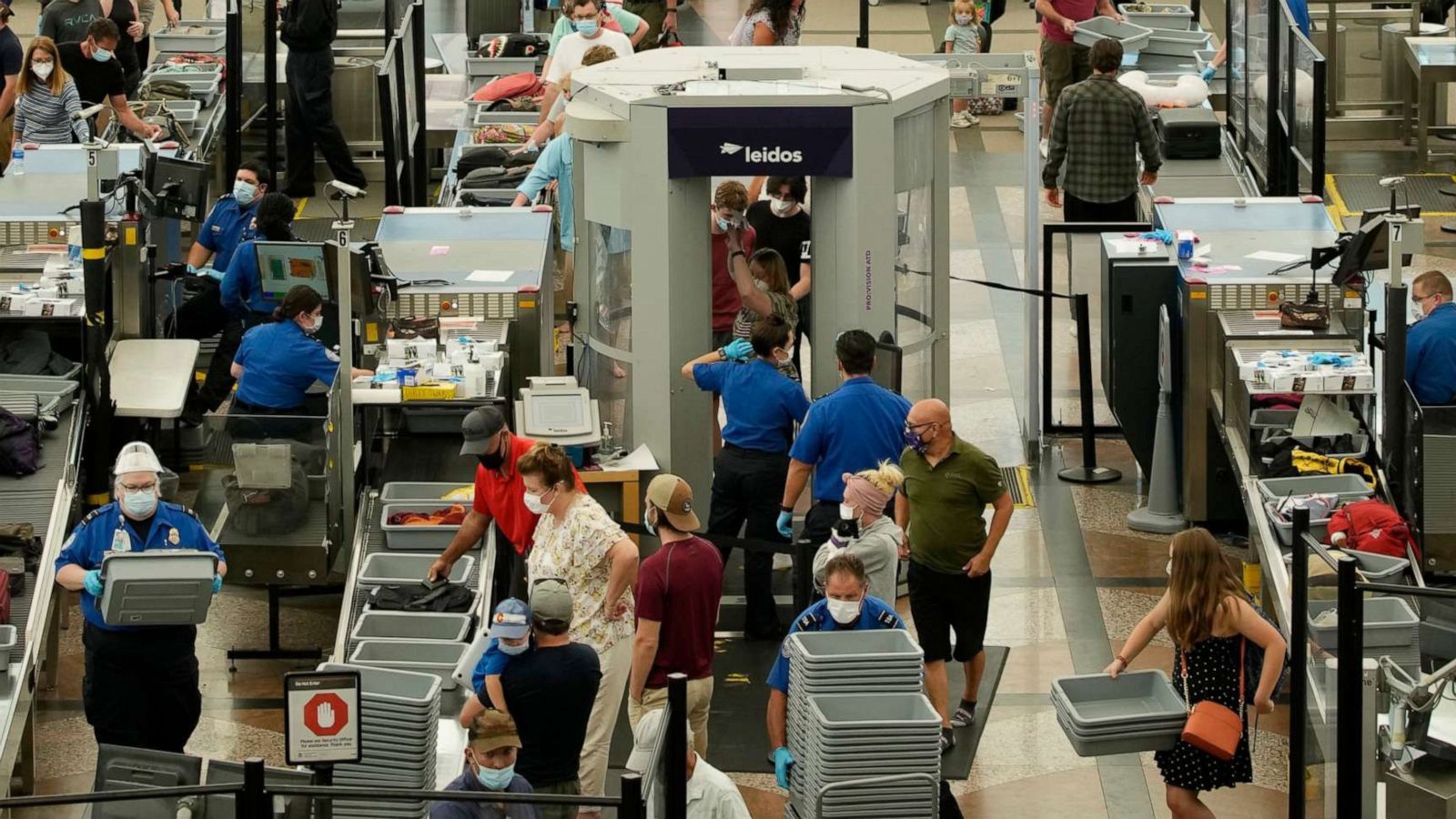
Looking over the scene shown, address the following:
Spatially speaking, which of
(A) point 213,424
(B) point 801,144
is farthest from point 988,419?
(A) point 213,424

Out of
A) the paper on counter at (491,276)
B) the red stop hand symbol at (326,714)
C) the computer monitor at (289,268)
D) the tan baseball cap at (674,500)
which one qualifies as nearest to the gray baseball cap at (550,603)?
the tan baseball cap at (674,500)

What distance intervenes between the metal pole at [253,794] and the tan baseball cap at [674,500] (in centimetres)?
264

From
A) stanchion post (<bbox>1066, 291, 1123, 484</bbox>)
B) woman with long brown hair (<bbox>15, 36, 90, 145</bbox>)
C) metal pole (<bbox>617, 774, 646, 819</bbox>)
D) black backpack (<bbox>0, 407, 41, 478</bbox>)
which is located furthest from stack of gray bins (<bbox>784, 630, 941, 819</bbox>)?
woman with long brown hair (<bbox>15, 36, 90, 145</bbox>)

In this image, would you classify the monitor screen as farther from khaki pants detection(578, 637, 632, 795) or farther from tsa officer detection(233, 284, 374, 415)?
khaki pants detection(578, 637, 632, 795)

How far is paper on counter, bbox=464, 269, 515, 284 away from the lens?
13.4 meters

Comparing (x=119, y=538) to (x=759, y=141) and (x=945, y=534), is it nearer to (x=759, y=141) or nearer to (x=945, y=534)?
(x=945, y=534)

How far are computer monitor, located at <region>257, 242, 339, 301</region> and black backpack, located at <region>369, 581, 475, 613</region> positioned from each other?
2838mm

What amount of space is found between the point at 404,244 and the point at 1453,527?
20.3 ft

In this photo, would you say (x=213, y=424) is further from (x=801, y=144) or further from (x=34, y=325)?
(x=801, y=144)

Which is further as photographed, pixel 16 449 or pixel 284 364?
pixel 284 364

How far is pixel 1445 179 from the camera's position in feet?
65.4

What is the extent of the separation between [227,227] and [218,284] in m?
0.41

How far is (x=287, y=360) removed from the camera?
1170 centimetres

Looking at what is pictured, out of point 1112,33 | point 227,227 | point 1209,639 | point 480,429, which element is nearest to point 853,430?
point 480,429
